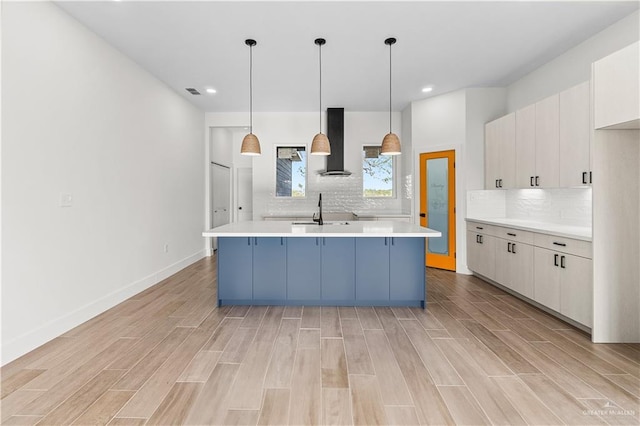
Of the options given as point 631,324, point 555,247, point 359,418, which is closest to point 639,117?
point 555,247

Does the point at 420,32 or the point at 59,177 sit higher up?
the point at 420,32

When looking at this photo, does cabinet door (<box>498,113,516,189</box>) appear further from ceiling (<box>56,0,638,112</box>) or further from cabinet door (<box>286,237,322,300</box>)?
cabinet door (<box>286,237,322,300</box>)

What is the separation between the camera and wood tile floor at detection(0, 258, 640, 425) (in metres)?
1.72

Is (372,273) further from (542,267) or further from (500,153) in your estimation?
(500,153)

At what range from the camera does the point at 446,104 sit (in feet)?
16.7

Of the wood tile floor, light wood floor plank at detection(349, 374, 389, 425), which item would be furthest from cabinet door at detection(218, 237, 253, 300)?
light wood floor plank at detection(349, 374, 389, 425)

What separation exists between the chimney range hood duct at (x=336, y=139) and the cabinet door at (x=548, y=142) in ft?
10.2

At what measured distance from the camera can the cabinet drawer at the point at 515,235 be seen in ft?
11.2

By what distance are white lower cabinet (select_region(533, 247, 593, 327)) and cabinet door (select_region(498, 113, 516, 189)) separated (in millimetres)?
1250

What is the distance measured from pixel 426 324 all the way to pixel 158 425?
230 centimetres

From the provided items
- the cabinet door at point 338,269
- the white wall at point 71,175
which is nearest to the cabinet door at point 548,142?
the cabinet door at point 338,269

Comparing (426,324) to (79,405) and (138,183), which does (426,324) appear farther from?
(138,183)

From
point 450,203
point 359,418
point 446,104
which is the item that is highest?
point 446,104

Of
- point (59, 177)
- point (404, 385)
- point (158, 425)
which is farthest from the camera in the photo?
point (59, 177)
